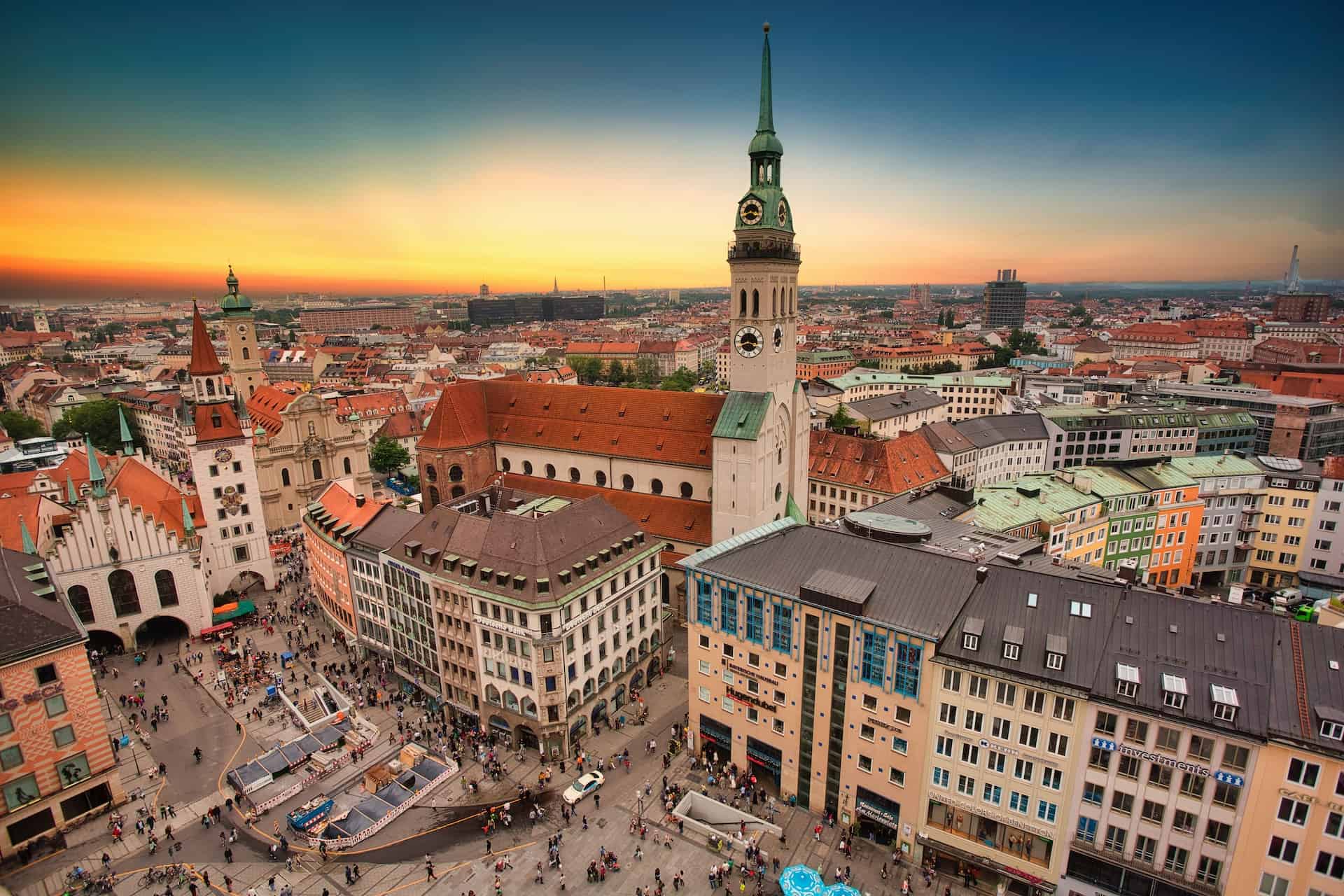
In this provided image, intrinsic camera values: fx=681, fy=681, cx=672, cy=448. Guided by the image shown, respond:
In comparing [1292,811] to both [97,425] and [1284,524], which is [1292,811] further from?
[97,425]

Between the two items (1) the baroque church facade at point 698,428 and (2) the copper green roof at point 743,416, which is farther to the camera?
(2) the copper green roof at point 743,416

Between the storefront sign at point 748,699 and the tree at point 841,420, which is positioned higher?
the tree at point 841,420

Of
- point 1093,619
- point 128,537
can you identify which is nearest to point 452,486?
point 128,537

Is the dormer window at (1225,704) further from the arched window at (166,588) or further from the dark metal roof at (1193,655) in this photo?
the arched window at (166,588)

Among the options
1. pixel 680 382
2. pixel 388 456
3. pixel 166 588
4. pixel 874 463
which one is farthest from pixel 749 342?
pixel 680 382

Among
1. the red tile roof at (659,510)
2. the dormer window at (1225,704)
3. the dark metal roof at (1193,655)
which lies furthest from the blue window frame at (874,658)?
the red tile roof at (659,510)

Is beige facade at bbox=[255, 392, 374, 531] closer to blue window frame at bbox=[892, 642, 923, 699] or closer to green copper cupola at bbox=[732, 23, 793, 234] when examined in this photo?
green copper cupola at bbox=[732, 23, 793, 234]
